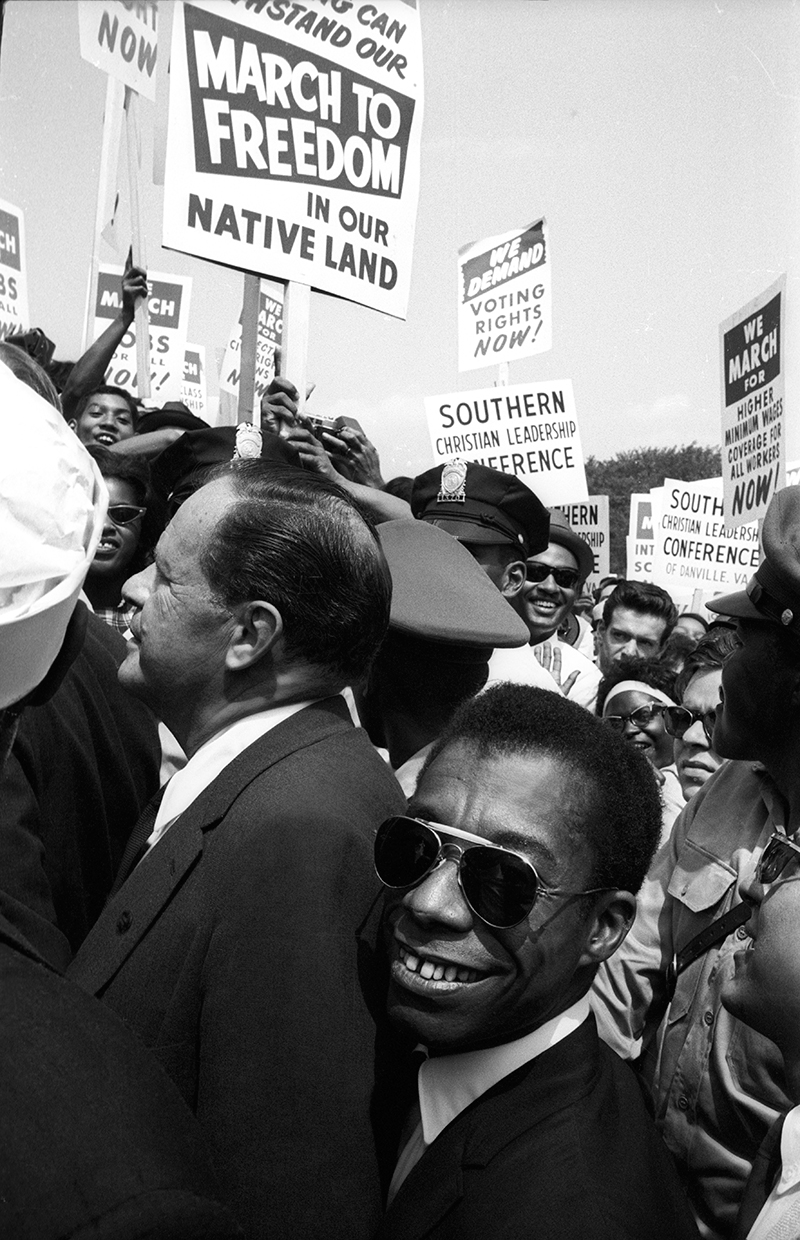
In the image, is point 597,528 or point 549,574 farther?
point 597,528

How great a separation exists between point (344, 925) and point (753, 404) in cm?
570

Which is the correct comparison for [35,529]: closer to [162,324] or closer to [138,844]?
[138,844]

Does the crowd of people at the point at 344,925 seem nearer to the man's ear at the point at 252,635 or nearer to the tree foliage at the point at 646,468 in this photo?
the man's ear at the point at 252,635

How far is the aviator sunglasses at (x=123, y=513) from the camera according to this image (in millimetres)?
4570

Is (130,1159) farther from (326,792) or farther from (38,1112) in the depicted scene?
(326,792)

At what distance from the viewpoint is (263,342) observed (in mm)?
8703

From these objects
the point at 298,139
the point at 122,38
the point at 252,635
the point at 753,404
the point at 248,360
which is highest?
the point at 122,38

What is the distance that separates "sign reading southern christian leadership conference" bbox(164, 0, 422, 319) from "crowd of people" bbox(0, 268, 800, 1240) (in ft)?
6.06

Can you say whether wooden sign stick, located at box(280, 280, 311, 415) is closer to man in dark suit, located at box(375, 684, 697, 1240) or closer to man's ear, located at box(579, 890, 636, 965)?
man in dark suit, located at box(375, 684, 697, 1240)

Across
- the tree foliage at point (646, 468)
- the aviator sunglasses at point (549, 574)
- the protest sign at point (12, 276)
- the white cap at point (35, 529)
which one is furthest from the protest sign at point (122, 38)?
the tree foliage at point (646, 468)

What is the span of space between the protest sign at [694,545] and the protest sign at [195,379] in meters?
4.65

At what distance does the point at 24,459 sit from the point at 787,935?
49.4 inches

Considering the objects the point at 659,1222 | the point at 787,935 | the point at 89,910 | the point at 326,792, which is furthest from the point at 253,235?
the point at 659,1222

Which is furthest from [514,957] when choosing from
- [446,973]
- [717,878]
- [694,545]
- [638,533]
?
[638,533]
